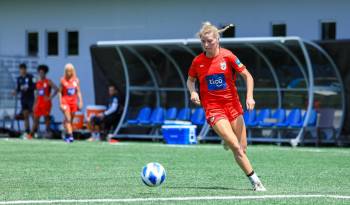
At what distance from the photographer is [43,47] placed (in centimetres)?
3234

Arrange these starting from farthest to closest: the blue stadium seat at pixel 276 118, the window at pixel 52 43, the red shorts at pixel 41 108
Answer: the window at pixel 52 43
the red shorts at pixel 41 108
the blue stadium seat at pixel 276 118

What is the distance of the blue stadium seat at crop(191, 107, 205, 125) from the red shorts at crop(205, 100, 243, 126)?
15.0 m

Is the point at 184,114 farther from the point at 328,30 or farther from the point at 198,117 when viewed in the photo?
the point at 328,30

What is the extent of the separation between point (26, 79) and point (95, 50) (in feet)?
8.79

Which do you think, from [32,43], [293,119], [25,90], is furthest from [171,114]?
[32,43]

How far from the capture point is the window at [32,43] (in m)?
32.7

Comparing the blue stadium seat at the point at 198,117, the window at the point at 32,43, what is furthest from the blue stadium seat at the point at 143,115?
the window at the point at 32,43

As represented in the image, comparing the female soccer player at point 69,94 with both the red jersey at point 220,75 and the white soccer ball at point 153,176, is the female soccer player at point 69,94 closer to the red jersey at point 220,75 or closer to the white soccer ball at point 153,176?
the red jersey at point 220,75

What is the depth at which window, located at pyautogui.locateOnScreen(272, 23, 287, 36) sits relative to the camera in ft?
92.3

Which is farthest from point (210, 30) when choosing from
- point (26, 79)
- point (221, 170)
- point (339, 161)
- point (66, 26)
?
point (66, 26)

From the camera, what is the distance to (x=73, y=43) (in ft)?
105

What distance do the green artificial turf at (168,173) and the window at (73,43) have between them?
31.9 feet

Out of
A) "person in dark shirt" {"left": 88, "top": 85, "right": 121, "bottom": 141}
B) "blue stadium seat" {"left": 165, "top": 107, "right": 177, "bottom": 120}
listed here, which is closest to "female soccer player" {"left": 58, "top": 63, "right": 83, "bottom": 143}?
"person in dark shirt" {"left": 88, "top": 85, "right": 121, "bottom": 141}

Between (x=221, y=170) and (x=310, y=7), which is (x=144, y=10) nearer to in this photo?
(x=310, y=7)
